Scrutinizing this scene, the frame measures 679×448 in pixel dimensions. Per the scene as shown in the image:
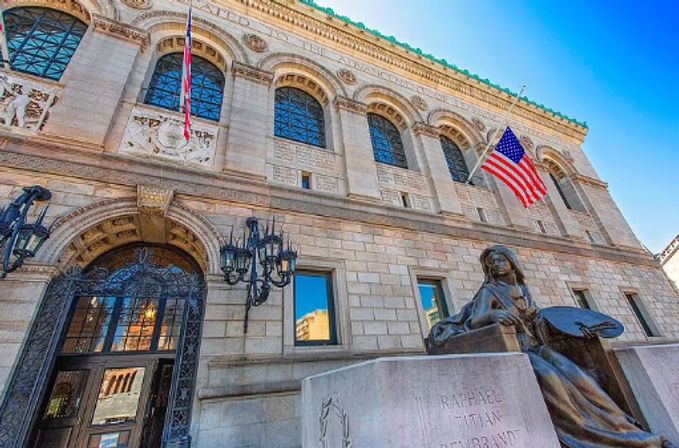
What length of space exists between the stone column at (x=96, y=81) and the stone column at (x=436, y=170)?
952cm

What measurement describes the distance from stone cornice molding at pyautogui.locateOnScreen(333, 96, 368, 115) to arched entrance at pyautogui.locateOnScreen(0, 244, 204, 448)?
7618 millimetres

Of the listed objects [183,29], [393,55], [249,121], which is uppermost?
[393,55]

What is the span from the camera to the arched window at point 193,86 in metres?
8.40

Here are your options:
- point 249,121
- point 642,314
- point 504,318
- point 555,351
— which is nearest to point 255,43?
point 249,121

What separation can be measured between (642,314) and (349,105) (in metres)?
14.4

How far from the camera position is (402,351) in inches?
265

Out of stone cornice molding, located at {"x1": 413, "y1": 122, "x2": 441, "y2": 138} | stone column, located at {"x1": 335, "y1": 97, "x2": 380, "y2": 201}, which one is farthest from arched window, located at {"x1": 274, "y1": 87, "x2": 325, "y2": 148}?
stone cornice molding, located at {"x1": 413, "y1": 122, "x2": 441, "y2": 138}

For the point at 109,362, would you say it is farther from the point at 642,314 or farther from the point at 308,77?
the point at 642,314

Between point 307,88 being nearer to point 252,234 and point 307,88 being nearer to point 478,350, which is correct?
point 252,234


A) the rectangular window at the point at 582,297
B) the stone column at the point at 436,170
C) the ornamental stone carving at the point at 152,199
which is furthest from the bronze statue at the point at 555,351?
the rectangular window at the point at 582,297

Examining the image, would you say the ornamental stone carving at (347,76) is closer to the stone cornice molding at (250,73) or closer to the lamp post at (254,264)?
the stone cornice molding at (250,73)

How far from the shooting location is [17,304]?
4.70m

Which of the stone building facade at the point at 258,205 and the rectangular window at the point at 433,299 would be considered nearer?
the stone building facade at the point at 258,205

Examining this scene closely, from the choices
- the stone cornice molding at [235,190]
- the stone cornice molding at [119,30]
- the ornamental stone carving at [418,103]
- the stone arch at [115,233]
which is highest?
the ornamental stone carving at [418,103]
